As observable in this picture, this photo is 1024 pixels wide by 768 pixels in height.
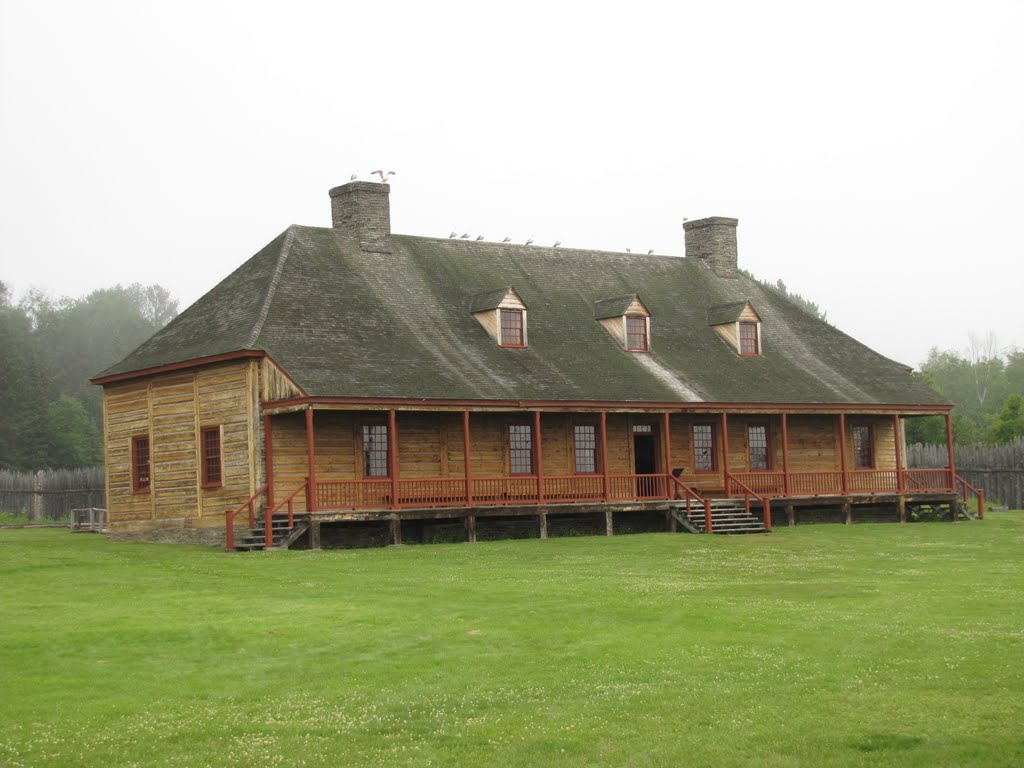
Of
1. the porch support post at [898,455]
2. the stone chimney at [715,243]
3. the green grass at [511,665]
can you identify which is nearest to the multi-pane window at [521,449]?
the green grass at [511,665]

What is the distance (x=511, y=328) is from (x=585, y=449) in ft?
12.5

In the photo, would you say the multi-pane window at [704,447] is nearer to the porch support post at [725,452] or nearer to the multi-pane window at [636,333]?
the porch support post at [725,452]

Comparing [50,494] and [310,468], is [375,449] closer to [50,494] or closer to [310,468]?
[310,468]

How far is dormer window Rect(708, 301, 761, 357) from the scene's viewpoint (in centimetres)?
4291

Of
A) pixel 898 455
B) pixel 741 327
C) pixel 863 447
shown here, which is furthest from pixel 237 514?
pixel 863 447

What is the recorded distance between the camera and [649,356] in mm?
40406

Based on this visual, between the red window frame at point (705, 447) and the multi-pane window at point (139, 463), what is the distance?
14952 millimetres

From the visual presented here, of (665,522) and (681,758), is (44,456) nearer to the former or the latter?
(665,522)

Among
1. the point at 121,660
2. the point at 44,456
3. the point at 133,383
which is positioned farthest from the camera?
the point at 44,456

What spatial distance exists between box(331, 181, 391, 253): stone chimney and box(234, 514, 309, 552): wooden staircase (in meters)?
10.2

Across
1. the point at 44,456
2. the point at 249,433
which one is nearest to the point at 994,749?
the point at 249,433

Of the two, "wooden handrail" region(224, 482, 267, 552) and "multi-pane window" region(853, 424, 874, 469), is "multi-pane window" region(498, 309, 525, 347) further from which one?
"multi-pane window" region(853, 424, 874, 469)

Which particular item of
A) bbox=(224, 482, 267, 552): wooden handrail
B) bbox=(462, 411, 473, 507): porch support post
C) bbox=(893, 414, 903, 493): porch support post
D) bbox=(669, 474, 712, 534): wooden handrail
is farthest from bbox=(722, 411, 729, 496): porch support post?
bbox=(224, 482, 267, 552): wooden handrail

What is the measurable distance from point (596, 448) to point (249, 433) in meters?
10.2
